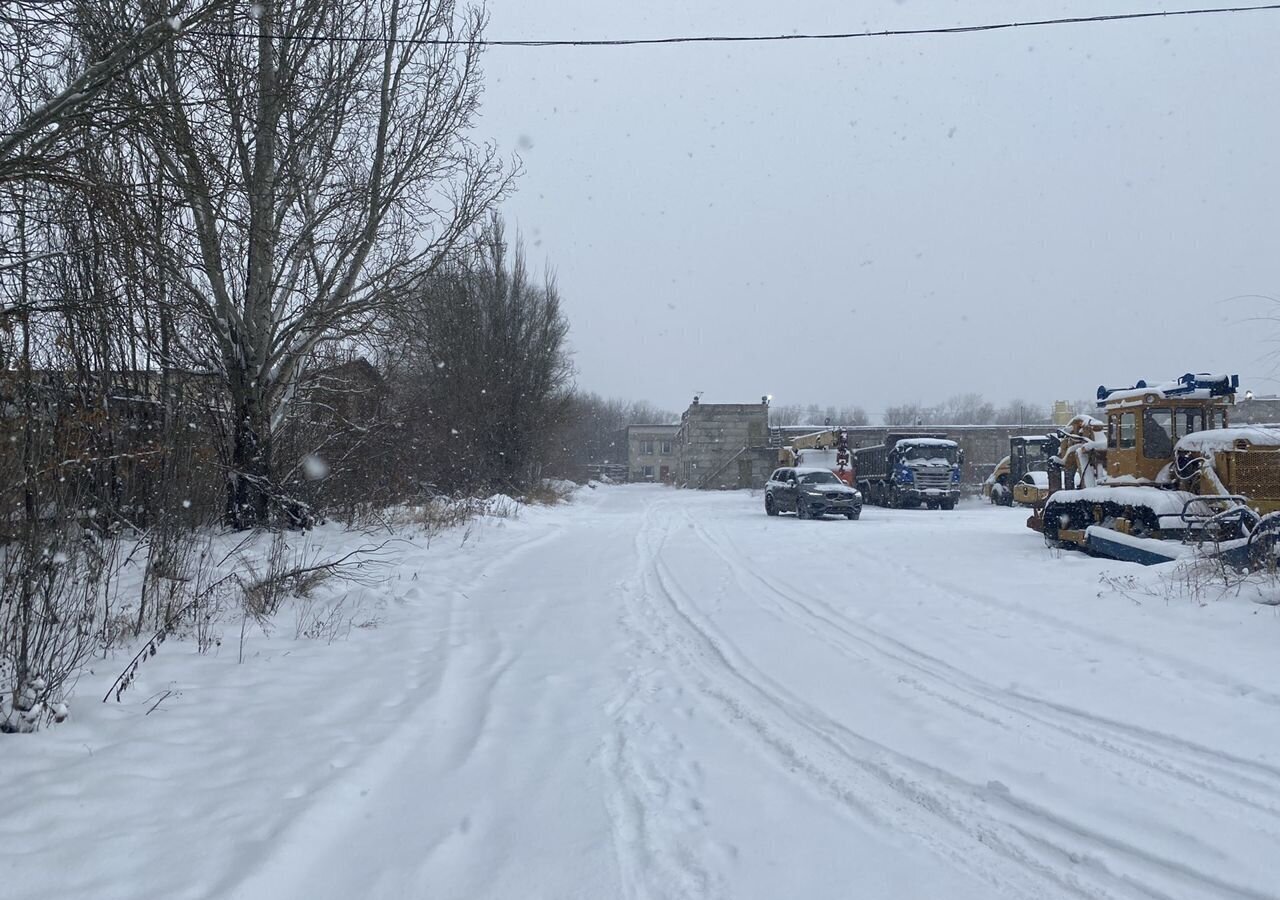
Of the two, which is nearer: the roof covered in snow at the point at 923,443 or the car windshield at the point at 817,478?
the car windshield at the point at 817,478

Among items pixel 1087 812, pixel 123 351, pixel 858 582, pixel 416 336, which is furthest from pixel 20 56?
pixel 858 582

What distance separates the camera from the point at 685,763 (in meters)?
4.90

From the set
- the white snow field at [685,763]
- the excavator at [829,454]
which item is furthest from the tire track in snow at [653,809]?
the excavator at [829,454]

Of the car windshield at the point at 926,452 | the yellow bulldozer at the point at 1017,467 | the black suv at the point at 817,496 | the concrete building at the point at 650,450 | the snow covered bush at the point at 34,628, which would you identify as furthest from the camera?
the concrete building at the point at 650,450

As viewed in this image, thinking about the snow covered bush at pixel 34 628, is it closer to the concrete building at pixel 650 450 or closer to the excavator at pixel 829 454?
the excavator at pixel 829 454

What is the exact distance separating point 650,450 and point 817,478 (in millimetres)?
81476

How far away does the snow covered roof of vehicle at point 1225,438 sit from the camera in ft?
44.2

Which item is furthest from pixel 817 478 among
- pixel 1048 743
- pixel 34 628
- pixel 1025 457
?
pixel 34 628

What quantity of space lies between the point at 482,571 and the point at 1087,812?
10.6m

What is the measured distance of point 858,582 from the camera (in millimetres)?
12008

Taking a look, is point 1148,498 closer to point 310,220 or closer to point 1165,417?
point 1165,417

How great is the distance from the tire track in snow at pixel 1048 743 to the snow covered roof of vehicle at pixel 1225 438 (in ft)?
29.0

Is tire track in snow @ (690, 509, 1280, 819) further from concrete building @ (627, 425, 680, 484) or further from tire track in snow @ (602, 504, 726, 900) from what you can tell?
concrete building @ (627, 425, 680, 484)

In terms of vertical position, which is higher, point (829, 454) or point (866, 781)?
point (829, 454)
